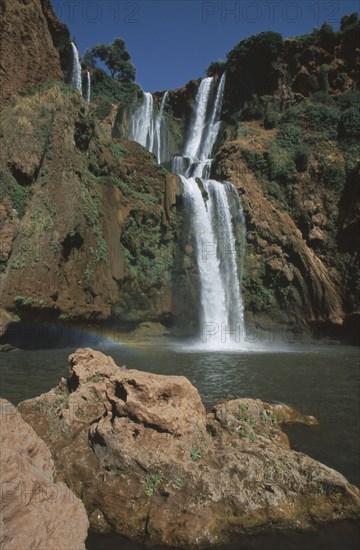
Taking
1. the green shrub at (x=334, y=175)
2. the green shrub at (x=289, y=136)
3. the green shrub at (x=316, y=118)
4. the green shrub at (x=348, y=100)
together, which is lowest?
the green shrub at (x=334, y=175)

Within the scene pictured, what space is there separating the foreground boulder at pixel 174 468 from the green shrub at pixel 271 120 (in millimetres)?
30232

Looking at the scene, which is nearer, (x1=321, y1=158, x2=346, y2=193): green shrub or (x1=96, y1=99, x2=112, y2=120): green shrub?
(x1=321, y1=158, x2=346, y2=193): green shrub

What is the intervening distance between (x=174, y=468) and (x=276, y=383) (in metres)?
7.17

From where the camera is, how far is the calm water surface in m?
4.11

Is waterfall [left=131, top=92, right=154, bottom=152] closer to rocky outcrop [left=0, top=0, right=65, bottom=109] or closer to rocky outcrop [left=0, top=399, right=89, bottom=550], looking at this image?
rocky outcrop [left=0, top=0, right=65, bottom=109]

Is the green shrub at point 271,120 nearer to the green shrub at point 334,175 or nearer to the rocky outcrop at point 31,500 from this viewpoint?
the green shrub at point 334,175

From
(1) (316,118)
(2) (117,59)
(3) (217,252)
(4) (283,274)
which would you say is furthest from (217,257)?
(2) (117,59)

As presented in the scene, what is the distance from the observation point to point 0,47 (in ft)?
59.6

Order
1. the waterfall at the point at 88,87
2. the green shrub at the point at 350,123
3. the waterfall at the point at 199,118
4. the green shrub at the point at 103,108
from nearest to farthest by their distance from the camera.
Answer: the green shrub at the point at 350,123, the green shrub at the point at 103,108, the waterfall at the point at 88,87, the waterfall at the point at 199,118

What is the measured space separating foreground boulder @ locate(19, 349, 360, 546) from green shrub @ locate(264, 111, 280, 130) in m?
30.2

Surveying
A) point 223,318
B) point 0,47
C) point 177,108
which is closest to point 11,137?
point 0,47

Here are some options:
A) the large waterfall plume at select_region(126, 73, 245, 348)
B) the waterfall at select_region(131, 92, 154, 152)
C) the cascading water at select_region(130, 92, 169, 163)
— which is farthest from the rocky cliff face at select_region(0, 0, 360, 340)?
the cascading water at select_region(130, 92, 169, 163)

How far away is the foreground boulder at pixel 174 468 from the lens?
13.8 feet

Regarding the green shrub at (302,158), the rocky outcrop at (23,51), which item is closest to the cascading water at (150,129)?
the green shrub at (302,158)
